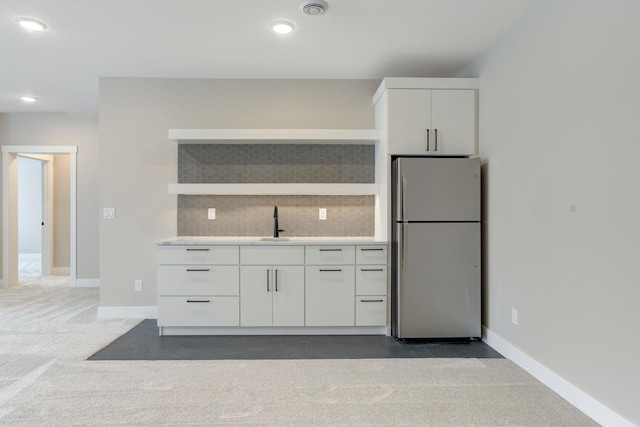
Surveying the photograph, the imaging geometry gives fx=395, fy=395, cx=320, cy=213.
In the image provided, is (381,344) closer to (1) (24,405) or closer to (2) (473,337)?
(2) (473,337)

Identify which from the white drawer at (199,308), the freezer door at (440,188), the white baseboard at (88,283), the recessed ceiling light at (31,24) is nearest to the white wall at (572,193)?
the freezer door at (440,188)

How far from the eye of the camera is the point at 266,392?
247cm

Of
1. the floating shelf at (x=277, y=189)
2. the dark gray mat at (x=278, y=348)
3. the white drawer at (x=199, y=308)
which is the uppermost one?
the floating shelf at (x=277, y=189)

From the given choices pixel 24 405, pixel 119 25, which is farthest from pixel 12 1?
pixel 24 405

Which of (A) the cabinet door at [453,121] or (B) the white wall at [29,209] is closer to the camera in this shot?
(A) the cabinet door at [453,121]

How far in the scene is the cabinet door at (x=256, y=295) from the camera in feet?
11.7

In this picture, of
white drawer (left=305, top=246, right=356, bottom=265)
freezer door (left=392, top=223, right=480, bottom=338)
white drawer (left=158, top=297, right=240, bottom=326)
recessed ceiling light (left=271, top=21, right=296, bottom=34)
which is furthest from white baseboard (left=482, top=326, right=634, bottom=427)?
recessed ceiling light (left=271, top=21, right=296, bottom=34)

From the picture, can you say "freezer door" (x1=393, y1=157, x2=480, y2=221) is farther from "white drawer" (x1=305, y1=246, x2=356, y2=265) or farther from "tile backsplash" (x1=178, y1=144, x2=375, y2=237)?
"tile backsplash" (x1=178, y1=144, x2=375, y2=237)

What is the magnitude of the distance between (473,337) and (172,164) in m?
3.37

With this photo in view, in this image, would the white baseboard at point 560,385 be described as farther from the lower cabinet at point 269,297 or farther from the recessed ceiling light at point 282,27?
the recessed ceiling light at point 282,27

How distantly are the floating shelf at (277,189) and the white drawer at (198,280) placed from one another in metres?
0.76

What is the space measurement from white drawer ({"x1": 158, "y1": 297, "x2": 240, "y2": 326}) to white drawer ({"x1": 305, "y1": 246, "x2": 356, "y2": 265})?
768 mm

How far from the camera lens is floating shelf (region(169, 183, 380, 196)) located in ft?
12.7

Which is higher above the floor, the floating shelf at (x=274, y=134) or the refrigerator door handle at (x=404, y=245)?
the floating shelf at (x=274, y=134)
